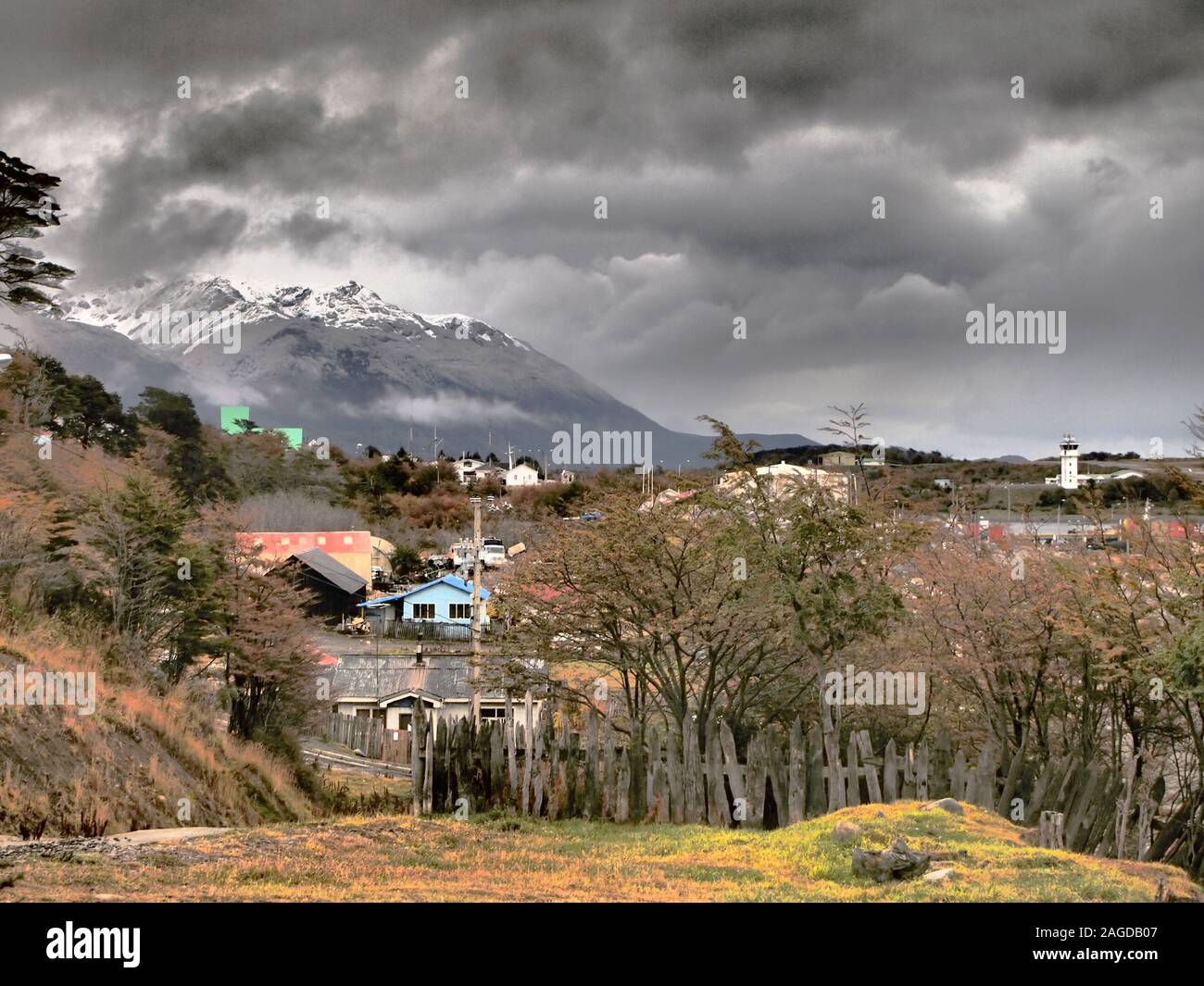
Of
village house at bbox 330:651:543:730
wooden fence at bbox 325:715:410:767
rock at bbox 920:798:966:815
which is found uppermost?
rock at bbox 920:798:966:815

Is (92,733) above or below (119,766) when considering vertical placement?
above

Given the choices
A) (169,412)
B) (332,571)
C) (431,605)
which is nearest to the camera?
(431,605)

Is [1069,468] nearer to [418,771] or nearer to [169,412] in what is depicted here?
[418,771]

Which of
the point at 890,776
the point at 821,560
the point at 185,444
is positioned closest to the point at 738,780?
the point at 890,776

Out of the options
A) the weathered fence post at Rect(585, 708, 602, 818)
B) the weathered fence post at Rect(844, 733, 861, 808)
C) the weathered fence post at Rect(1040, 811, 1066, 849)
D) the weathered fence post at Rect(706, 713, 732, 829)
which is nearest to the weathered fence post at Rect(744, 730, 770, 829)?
the weathered fence post at Rect(706, 713, 732, 829)

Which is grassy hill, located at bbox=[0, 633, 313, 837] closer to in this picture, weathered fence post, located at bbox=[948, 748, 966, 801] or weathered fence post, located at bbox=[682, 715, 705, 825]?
weathered fence post, located at bbox=[682, 715, 705, 825]

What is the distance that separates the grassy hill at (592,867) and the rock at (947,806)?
14cm

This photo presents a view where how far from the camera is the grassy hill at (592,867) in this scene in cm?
909

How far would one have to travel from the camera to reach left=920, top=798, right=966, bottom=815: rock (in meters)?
12.4

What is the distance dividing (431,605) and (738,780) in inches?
1671

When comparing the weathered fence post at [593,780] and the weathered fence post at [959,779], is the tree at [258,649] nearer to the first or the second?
the weathered fence post at [593,780]

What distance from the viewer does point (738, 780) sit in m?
15.3

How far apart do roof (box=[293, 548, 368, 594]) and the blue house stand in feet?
8.76
